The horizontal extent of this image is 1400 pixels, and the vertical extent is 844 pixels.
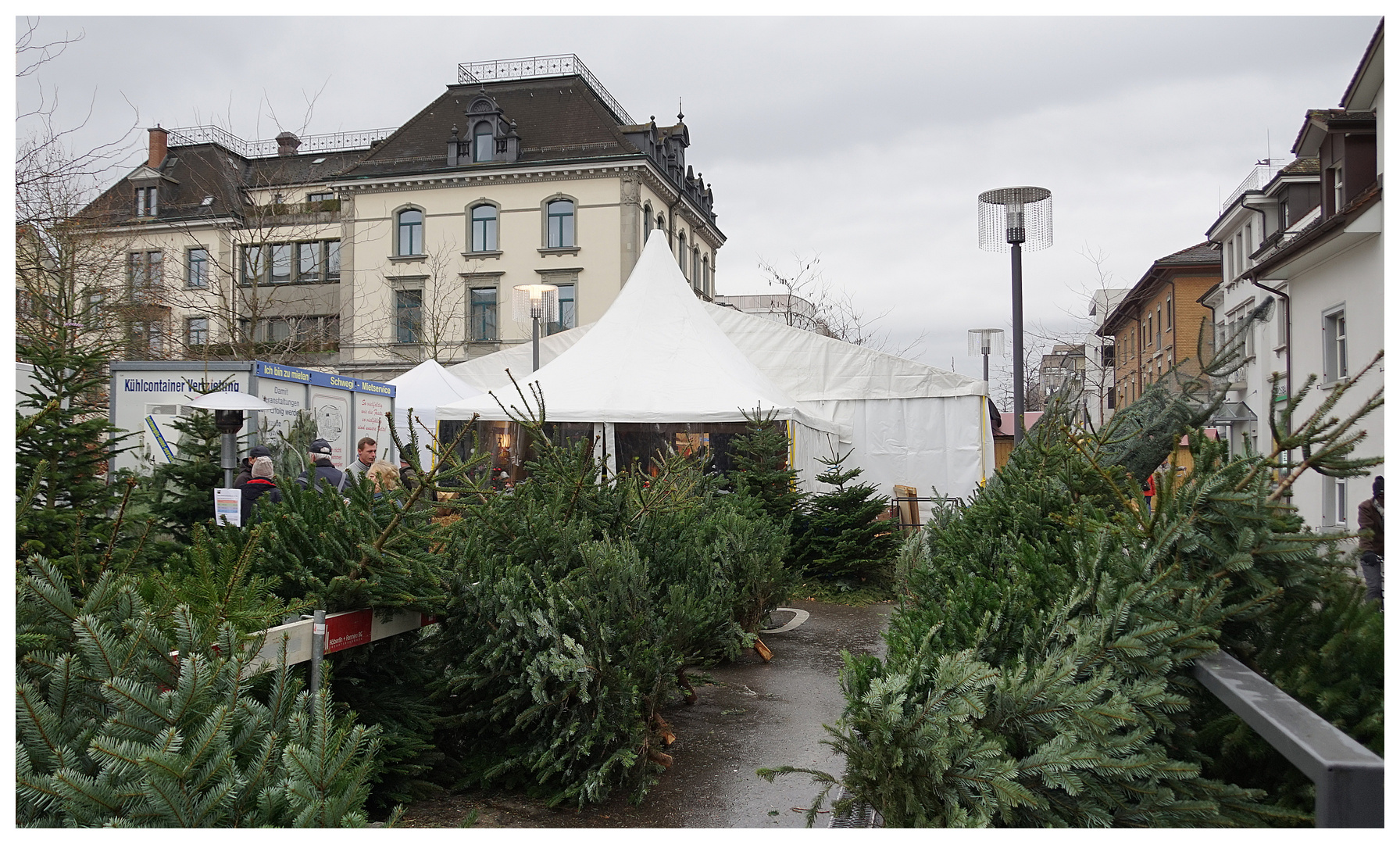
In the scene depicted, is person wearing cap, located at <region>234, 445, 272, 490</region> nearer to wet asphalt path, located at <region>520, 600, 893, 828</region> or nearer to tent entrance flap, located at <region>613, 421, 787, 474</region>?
wet asphalt path, located at <region>520, 600, 893, 828</region>

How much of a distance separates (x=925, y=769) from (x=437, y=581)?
198cm

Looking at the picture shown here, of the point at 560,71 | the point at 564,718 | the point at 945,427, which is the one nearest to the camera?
the point at 564,718

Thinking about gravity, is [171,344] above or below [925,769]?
above

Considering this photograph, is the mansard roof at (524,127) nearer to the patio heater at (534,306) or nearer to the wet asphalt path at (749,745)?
the patio heater at (534,306)

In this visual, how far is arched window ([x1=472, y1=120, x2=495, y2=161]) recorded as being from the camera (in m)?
36.8

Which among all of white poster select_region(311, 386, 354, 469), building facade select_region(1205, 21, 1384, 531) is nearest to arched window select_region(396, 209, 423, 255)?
white poster select_region(311, 386, 354, 469)

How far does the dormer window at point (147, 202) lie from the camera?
40.0m

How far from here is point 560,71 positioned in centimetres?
3891

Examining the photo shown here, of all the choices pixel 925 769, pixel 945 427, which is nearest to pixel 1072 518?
pixel 925 769

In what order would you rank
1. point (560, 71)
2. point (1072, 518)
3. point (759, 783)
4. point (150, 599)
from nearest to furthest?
1. point (150, 599)
2. point (1072, 518)
3. point (759, 783)
4. point (560, 71)

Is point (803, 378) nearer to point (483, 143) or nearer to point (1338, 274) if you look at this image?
point (1338, 274)

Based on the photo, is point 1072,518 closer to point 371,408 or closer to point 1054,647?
point 1054,647

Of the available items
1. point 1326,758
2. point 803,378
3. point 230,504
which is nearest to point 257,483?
point 230,504

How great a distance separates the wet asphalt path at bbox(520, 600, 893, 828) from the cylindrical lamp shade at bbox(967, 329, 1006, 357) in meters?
13.5
